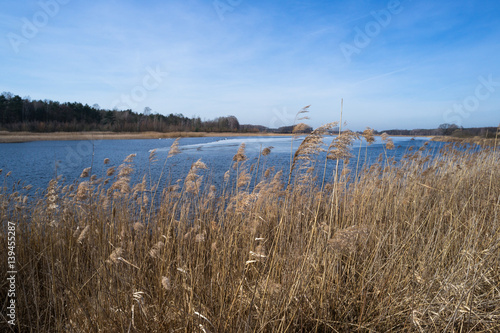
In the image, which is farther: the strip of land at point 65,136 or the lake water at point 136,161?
the strip of land at point 65,136

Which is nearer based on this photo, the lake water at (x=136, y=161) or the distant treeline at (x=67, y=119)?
the lake water at (x=136, y=161)

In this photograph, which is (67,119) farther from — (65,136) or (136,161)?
(136,161)

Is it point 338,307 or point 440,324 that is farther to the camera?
point 338,307

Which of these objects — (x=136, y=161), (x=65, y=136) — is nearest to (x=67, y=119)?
(x=65, y=136)

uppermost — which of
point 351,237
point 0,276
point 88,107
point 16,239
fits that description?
point 88,107

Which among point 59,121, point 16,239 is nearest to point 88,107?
point 59,121

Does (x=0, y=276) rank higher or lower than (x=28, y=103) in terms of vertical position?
lower

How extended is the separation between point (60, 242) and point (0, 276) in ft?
2.62

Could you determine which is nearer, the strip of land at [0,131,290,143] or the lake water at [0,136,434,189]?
the lake water at [0,136,434,189]

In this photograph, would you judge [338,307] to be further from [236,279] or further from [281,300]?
[236,279]

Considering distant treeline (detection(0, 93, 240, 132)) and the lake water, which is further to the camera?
distant treeline (detection(0, 93, 240, 132))

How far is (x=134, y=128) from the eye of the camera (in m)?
60.4

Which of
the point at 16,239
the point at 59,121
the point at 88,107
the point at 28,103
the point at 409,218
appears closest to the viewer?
the point at 16,239

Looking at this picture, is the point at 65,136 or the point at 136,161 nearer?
the point at 136,161
